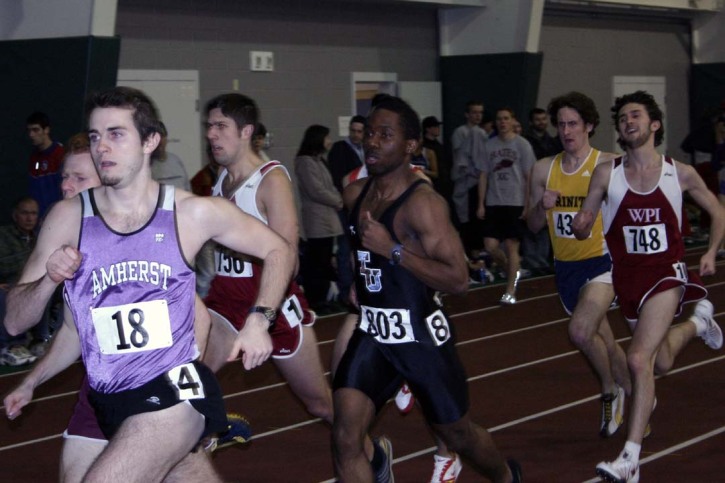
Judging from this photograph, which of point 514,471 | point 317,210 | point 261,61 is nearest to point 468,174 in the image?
point 261,61

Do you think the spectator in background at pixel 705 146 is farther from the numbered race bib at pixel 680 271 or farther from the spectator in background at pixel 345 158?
the numbered race bib at pixel 680 271

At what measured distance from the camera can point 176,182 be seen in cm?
1052

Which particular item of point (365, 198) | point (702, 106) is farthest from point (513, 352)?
point (702, 106)

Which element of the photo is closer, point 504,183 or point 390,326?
point 390,326

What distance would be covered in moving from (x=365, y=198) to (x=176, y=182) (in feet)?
17.7

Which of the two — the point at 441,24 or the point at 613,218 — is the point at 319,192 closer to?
the point at 613,218

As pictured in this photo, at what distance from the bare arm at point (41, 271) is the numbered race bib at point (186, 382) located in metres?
0.47

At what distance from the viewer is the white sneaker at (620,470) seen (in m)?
5.86

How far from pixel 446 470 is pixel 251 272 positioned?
1.39 m

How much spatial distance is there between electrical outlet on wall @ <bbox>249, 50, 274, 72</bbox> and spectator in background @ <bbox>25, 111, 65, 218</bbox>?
408 centimetres

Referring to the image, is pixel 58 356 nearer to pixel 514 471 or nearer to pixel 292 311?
pixel 292 311

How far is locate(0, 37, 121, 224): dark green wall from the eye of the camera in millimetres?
11844

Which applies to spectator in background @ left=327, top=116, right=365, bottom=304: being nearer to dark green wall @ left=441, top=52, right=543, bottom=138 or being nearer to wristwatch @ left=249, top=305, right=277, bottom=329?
dark green wall @ left=441, top=52, right=543, bottom=138

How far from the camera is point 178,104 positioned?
44.8 feet
